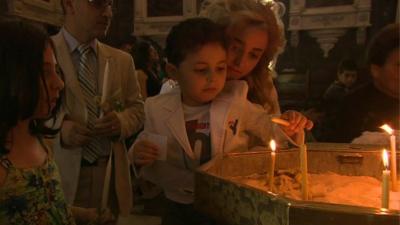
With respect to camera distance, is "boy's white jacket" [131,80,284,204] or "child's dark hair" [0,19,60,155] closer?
"child's dark hair" [0,19,60,155]

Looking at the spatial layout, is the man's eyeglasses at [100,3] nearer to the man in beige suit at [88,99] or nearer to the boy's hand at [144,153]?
the man in beige suit at [88,99]

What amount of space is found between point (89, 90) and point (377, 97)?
4.21ft

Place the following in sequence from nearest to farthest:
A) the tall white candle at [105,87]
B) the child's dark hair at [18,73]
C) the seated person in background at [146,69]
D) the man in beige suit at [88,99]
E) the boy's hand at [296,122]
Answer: the child's dark hair at [18,73], the boy's hand at [296,122], the tall white candle at [105,87], the man in beige suit at [88,99], the seated person in background at [146,69]

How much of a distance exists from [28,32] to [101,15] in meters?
0.70

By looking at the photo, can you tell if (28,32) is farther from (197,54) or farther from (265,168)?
(265,168)

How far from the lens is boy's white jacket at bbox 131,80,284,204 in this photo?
1.40 m

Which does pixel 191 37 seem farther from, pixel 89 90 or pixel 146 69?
pixel 146 69

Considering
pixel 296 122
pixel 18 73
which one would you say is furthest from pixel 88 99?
pixel 296 122

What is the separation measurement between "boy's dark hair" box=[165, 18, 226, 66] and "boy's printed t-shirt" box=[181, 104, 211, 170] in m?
0.18

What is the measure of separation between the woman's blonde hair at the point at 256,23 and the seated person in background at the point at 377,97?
448 mm

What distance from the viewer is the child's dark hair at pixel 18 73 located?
1.08m

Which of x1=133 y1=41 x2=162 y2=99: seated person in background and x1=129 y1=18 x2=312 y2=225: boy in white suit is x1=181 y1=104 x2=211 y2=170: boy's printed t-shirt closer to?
x1=129 y1=18 x2=312 y2=225: boy in white suit

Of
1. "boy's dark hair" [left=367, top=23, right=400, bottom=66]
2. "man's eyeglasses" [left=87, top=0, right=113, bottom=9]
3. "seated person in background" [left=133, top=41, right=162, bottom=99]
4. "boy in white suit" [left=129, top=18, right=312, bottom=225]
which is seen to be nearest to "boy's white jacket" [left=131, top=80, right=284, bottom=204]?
"boy in white suit" [left=129, top=18, right=312, bottom=225]

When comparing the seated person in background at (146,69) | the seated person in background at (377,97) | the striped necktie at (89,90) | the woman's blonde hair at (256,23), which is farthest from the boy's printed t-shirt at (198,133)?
the seated person in background at (146,69)
